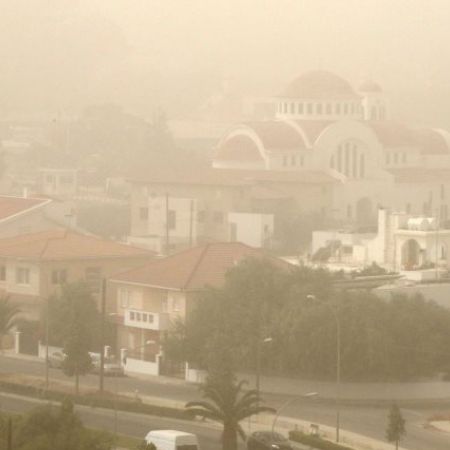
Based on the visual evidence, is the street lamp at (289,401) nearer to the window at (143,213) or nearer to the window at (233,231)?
the window at (233,231)

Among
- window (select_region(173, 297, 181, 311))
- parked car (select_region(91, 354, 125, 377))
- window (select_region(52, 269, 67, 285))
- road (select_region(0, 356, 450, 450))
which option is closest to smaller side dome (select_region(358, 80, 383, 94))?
window (select_region(52, 269, 67, 285))

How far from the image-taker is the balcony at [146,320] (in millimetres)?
51094

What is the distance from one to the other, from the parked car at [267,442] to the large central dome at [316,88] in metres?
56.6

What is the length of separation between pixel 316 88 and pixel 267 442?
57.5 metres

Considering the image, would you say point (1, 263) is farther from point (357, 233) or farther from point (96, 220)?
point (96, 220)

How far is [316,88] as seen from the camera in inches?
3684

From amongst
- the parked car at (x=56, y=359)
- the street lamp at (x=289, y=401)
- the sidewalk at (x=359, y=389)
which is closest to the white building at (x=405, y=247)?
the sidewalk at (x=359, y=389)

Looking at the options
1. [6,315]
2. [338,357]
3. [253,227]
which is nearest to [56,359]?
[6,315]

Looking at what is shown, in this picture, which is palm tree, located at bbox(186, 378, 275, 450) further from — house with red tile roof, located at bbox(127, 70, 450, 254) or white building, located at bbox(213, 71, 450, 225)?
white building, located at bbox(213, 71, 450, 225)

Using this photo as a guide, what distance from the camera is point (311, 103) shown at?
9306 centimetres

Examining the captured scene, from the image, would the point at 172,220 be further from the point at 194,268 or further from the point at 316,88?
the point at 194,268

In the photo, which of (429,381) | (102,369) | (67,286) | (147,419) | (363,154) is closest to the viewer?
(147,419)

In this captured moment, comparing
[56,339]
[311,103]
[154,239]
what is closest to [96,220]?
[311,103]

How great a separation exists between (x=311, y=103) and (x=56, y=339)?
4409cm
